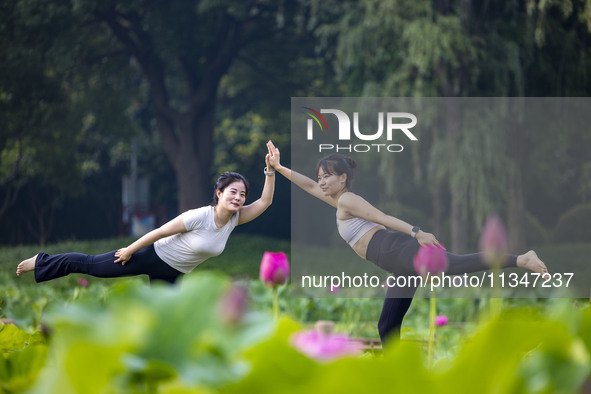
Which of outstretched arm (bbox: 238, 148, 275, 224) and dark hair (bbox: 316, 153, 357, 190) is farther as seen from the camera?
dark hair (bbox: 316, 153, 357, 190)

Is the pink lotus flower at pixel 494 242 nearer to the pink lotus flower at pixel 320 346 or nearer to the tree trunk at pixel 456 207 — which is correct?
the pink lotus flower at pixel 320 346

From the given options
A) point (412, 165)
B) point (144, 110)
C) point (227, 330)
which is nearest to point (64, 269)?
point (227, 330)

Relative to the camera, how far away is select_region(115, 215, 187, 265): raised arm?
3.07 meters

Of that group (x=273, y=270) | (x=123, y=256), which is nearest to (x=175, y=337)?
(x=273, y=270)

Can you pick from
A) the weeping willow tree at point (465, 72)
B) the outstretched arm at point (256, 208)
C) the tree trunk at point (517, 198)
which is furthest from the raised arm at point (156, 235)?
the weeping willow tree at point (465, 72)

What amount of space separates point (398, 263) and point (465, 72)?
6538 millimetres

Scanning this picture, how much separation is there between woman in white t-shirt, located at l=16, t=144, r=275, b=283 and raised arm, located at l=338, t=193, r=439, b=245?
364 millimetres

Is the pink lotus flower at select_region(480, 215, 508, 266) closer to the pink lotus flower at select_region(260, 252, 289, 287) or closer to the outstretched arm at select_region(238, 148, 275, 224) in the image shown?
Answer: the pink lotus flower at select_region(260, 252, 289, 287)

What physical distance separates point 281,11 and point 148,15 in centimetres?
245

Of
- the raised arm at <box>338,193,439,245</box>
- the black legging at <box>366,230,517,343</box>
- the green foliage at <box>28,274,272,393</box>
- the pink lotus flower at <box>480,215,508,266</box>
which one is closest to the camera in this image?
the green foliage at <box>28,274,272,393</box>

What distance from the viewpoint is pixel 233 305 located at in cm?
55

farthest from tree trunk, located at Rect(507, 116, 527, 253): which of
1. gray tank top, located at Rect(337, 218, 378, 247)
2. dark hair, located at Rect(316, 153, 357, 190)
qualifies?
gray tank top, located at Rect(337, 218, 378, 247)

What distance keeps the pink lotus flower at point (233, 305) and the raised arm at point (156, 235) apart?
2.51m

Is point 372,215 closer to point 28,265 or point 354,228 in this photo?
point 354,228
